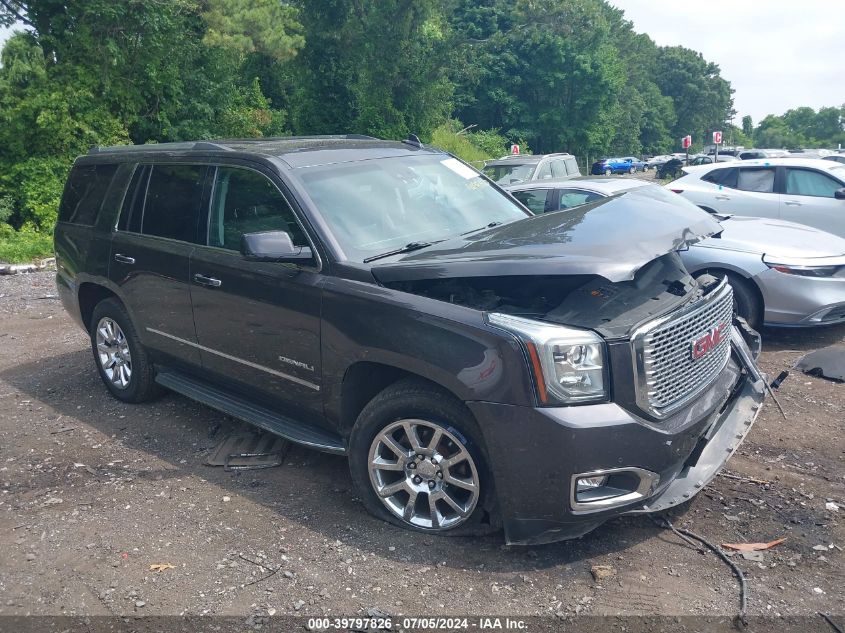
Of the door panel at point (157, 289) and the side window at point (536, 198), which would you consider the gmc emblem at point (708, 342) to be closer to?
the door panel at point (157, 289)

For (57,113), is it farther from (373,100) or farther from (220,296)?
(220,296)

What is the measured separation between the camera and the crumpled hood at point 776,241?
6.67 m

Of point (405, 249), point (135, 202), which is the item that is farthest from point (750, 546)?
point (135, 202)

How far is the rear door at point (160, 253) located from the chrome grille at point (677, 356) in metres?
2.97

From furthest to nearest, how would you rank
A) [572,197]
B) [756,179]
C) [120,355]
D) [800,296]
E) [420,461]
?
1. [756,179]
2. [572,197]
3. [800,296]
4. [120,355]
5. [420,461]

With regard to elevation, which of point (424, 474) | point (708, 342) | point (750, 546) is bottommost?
point (750, 546)

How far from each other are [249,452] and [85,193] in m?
2.68

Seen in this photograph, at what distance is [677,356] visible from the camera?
3.51 meters

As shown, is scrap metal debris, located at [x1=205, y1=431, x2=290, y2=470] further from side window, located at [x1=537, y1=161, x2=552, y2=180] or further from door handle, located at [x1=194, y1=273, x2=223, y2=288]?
side window, located at [x1=537, y1=161, x2=552, y2=180]

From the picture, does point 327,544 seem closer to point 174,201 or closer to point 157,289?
point 157,289

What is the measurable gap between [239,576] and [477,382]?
1.50 metres

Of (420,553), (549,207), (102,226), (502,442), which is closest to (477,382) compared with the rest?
(502,442)

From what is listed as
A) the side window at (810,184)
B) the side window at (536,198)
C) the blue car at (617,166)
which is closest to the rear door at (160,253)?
the side window at (536,198)

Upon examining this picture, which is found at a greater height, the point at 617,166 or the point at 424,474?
the point at 617,166
